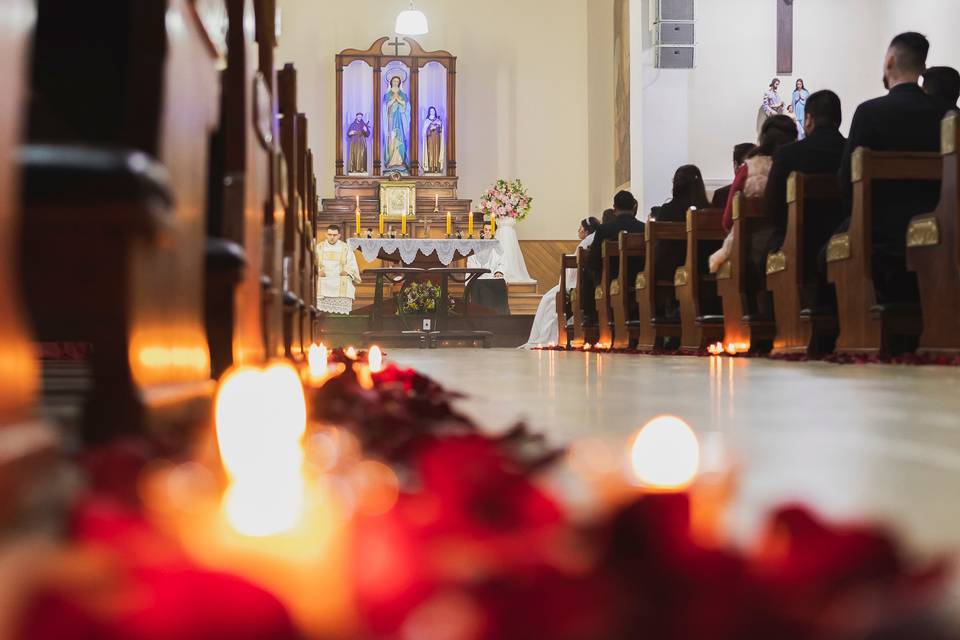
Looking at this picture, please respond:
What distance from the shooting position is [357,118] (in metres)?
16.2

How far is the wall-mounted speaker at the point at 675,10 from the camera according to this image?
1259 cm

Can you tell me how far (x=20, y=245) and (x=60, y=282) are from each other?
8 centimetres

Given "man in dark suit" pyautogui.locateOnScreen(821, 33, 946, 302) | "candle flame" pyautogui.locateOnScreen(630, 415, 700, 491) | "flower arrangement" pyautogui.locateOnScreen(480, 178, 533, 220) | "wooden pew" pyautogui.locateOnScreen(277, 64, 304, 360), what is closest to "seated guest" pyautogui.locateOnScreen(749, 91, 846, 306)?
"man in dark suit" pyautogui.locateOnScreen(821, 33, 946, 302)

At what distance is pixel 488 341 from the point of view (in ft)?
40.8

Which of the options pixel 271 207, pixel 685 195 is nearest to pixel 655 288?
pixel 685 195

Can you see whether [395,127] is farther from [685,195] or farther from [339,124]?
[685,195]

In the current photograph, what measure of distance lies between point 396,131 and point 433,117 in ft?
2.03

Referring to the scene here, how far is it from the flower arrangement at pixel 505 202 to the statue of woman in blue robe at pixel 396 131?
1.31 meters

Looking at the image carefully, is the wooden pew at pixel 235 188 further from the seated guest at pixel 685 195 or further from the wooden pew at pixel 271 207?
the seated guest at pixel 685 195

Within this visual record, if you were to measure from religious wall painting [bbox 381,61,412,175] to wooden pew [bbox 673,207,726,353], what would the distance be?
824 centimetres

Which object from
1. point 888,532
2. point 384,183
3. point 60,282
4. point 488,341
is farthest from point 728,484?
point 384,183

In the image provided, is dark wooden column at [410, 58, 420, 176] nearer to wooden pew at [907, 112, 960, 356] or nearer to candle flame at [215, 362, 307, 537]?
wooden pew at [907, 112, 960, 356]

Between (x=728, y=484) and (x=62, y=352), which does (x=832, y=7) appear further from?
(x=728, y=484)

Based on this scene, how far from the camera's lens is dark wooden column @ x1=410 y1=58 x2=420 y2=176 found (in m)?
16.2
